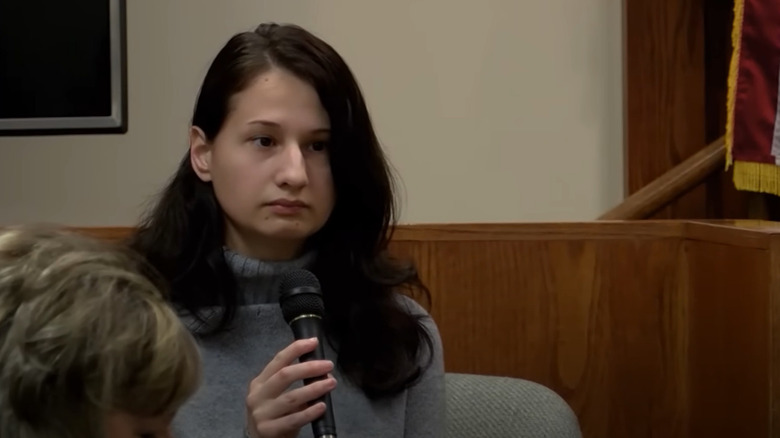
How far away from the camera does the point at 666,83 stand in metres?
2.22

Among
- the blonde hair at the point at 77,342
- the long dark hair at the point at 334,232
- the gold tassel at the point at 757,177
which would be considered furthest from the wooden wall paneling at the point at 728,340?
the blonde hair at the point at 77,342

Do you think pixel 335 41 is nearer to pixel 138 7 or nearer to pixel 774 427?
pixel 138 7

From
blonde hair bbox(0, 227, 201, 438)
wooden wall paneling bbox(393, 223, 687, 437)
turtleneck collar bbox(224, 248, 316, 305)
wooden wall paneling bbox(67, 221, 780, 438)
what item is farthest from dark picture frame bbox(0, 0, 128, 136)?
blonde hair bbox(0, 227, 201, 438)

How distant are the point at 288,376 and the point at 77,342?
302mm

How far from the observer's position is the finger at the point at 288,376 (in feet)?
2.79

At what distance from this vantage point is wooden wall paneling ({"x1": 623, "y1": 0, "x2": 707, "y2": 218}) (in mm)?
2225

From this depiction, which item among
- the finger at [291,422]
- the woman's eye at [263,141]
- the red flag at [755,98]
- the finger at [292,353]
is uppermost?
the red flag at [755,98]

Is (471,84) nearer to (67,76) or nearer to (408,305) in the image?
(67,76)

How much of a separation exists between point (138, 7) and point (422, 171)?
766 millimetres

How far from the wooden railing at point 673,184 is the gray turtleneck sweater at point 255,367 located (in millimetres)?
1070

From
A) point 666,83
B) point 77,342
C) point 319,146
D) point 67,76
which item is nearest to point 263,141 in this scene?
point 319,146

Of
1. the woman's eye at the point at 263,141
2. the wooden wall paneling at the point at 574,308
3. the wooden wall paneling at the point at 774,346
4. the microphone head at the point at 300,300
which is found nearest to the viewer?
the microphone head at the point at 300,300

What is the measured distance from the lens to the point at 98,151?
242 cm

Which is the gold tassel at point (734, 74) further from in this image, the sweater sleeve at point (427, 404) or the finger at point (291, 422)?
the finger at point (291, 422)
